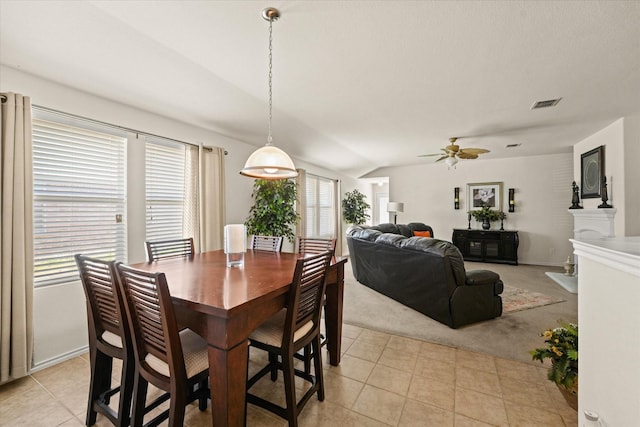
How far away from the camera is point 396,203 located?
7.08 m

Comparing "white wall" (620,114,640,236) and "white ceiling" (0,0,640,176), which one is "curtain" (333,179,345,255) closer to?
"white ceiling" (0,0,640,176)

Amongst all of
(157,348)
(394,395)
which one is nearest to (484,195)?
(394,395)

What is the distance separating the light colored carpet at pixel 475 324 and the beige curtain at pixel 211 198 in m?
1.91

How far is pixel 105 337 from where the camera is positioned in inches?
61.7

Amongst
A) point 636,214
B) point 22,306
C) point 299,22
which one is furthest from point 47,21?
point 636,214

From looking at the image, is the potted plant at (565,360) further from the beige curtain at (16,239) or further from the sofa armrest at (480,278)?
the beige curtain at (16,239)

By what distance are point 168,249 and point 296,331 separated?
1568mm

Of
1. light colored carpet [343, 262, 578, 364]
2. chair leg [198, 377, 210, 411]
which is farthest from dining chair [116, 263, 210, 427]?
light colored carpet [343, 262, 578, 364]

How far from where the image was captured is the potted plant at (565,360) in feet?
5.15

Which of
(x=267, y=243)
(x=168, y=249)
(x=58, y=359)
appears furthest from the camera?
(x=267, y=243)

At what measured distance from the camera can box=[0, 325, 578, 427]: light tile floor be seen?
161 cm

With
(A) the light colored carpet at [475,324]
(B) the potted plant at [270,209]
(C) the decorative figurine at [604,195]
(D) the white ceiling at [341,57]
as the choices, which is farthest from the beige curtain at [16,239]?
(C) the decorative figurine at [604,195]

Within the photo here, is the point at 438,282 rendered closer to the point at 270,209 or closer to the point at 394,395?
the point at 394,395

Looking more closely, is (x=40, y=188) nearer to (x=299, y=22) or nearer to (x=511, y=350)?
(x=299, y=22)
